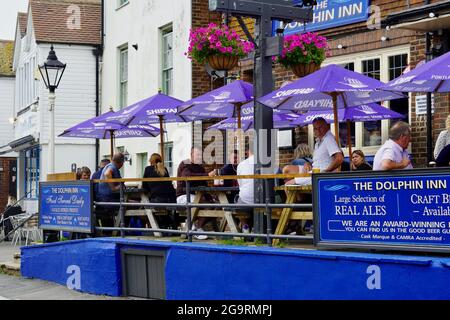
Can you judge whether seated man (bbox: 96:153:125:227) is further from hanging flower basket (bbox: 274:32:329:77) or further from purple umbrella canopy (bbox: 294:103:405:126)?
purple umbrella canopy (bbox: 294:103:405:126)

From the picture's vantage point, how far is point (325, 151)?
10.3 m

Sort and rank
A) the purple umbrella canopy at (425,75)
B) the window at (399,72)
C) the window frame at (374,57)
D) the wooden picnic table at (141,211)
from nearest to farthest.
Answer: the purple umbrella canopy at (425,75)
the wooden picnic table at (141,211)
the window at (399,72)
the window frame at (374,57)

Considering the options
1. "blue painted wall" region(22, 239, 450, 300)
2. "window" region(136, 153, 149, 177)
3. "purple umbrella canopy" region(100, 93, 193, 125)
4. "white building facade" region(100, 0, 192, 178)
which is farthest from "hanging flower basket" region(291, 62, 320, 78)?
"window" region(136, 153, 149, 177)

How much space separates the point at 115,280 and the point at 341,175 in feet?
15.1

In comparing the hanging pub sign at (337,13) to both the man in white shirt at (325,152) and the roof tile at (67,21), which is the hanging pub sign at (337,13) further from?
the roof tile at (67,21)

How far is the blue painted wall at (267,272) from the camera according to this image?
804 cm

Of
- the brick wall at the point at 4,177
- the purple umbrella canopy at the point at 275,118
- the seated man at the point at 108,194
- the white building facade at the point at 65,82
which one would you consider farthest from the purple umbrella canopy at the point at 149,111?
the brick wall at the point at 4,177

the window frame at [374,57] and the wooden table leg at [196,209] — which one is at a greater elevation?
the window frame at [374,57]

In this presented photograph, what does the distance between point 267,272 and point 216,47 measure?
5.06 metres

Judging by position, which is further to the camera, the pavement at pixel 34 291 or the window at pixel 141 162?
the window at pixel 141 162

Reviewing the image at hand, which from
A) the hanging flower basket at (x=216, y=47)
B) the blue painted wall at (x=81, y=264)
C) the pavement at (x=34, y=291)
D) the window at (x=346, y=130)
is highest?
the hanging flower basket at (x=216, y=47)

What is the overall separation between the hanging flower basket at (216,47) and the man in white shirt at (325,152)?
3676 mm

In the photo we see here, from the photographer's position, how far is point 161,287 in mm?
11633

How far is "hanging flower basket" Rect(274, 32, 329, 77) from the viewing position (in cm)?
1298
